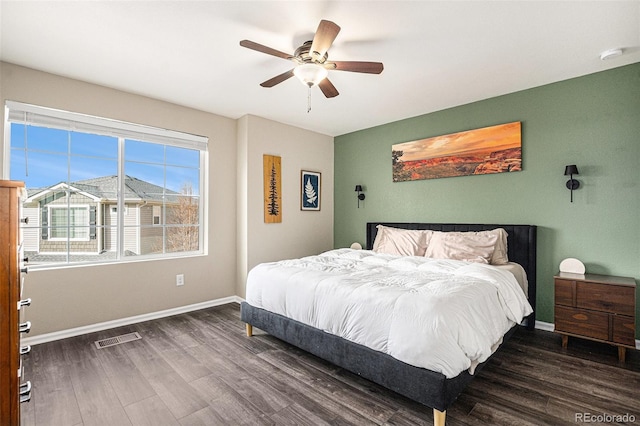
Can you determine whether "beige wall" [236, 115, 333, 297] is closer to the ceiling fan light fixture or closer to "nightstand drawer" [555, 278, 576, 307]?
the ceiling fan light fixture

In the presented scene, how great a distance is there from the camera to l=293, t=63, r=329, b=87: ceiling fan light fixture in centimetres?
239

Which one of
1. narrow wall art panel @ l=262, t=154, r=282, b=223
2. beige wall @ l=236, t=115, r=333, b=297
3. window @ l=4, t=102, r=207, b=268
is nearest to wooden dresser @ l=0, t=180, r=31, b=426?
window @ l=4, t=102, r=207, b=268

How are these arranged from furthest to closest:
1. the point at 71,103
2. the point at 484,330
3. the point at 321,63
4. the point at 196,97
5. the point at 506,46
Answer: the point at 196,97 < the point at 71,103 < the point at 506,46 < the point at 321,63 < the point at 484,330

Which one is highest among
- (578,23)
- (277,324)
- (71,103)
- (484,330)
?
(578,23)

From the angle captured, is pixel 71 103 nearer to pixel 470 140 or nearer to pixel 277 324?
pixel 277 324

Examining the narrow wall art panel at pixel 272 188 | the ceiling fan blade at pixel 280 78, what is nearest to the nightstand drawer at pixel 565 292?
the ceiling fan blade at pixel 280 78

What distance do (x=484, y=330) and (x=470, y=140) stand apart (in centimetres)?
259

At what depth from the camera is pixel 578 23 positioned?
2.23m

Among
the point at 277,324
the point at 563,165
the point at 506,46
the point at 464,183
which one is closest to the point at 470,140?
the point at 464,183

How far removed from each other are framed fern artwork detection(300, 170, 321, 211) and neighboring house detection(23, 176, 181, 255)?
72.3 inches

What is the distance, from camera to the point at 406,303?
1947mm

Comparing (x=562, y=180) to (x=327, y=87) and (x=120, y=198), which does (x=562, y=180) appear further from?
(x=120, y=198)

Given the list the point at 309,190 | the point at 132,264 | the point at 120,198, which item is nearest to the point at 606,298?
the point at 309,190

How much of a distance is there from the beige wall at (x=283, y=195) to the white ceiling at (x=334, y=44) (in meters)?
0.88
